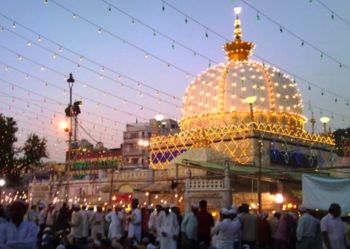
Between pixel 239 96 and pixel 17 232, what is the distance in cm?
2850

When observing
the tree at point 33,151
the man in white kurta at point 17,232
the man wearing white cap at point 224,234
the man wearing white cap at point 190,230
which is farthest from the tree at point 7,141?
the man in white kurta at point 17,232

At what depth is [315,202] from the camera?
1244cm

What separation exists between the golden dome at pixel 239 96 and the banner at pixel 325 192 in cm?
1989

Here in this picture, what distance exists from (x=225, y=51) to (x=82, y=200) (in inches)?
628

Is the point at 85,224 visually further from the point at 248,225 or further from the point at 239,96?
the point at 239,96

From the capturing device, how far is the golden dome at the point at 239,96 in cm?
3328

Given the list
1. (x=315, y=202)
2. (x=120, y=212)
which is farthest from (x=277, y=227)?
(x=120, y=212)

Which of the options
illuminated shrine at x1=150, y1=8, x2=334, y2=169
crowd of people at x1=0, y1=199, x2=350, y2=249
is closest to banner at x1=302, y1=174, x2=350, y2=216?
crowd of people at x1=0, y1=199, x2=350, y2=249

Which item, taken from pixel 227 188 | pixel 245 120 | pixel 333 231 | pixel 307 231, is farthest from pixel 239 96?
pixel 333 231

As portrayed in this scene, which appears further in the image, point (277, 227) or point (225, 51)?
point (225, 51)

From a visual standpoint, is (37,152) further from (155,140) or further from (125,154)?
(125,154)

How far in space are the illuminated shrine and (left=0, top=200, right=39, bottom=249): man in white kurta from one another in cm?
2293

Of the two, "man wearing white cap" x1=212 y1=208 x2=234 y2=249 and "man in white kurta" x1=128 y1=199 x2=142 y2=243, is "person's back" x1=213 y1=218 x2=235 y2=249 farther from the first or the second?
"man in white kurta" x1=128 y1=199 x2=142 y2=243

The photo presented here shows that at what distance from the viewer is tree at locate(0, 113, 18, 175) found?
31.5 meters
